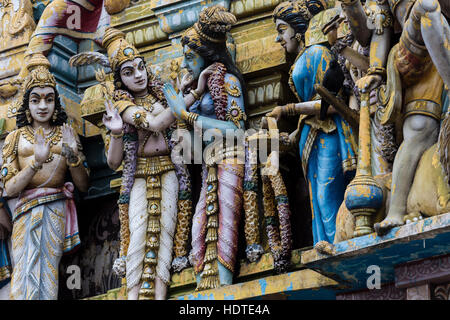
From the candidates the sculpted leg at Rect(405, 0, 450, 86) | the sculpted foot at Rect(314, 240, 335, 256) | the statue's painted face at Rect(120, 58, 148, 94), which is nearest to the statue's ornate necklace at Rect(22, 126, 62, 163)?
the statue's painted face at Rect(120, 58, 148, 94)

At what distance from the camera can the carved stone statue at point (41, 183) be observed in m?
10.9

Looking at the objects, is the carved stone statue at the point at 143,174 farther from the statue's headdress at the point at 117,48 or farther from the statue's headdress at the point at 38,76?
the statue's headdress at the point at 38,76

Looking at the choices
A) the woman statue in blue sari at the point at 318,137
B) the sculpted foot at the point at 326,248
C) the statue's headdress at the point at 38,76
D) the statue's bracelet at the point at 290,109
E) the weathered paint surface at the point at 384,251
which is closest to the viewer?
the weathered paint surface at the point at 384,251

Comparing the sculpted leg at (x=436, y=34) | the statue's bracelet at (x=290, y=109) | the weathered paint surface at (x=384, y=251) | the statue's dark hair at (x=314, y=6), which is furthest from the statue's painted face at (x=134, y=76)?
the sculpted leg at (x=436, y=34)

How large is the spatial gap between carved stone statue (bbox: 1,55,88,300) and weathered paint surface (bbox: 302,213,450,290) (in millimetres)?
2988

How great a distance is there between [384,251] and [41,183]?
151 inches

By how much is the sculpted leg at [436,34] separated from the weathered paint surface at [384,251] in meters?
0.98

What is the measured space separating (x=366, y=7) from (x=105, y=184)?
132 inches

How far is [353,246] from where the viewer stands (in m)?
8.46

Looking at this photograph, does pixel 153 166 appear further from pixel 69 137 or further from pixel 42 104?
pixel 42 104

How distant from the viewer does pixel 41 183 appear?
11.2 metres

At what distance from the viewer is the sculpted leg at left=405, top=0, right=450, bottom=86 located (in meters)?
8.27

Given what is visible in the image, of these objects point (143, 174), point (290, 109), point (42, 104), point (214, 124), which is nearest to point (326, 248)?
point (290, 109)
